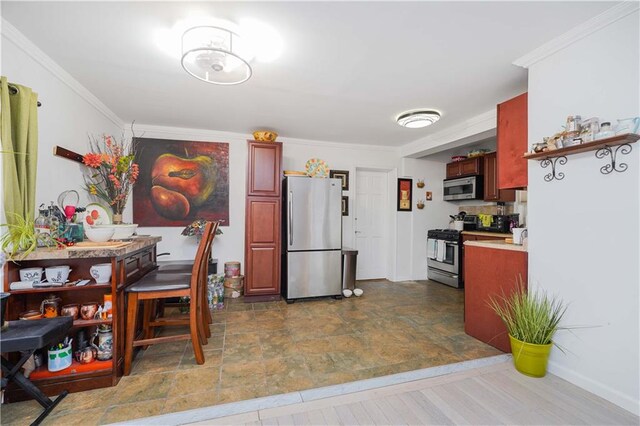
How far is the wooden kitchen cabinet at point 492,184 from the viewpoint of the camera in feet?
13.8

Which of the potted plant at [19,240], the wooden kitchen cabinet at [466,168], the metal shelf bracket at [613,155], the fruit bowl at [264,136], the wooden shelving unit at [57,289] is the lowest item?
the wooden shelving unit at [57,289]

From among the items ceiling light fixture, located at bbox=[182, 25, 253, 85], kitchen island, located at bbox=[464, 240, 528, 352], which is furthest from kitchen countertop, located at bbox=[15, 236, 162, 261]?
kitchen island, located at bbox=[464, 240, 528, 352]

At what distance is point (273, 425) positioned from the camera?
1479mm

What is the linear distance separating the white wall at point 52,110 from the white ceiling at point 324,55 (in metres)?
0.10

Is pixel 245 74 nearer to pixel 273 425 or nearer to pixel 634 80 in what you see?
pixel 273 425

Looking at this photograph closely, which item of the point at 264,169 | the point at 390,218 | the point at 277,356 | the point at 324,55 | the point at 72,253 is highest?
the point at 324,55

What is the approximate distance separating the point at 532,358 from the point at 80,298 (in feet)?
10.4

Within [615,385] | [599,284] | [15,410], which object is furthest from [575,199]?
[15,410]

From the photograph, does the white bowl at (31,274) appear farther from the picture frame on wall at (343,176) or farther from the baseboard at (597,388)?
the picture frame on wall at (343,176)

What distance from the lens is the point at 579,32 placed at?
69.2 inches

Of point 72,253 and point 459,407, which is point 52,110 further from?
point 459,407

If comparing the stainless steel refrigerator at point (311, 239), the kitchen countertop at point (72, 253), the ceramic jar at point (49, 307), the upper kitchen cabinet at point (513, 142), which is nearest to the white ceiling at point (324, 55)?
the upper kitchen cabinet at point (513, 142)

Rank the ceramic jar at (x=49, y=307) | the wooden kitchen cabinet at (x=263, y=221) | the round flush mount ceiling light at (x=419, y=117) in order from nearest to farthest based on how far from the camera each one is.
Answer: the ceramic jar at (x=49, y=307) < the round flush mount ceiling light at (x=419, y=117) < the wooden kitchen cabinet at (x=263, y=221)

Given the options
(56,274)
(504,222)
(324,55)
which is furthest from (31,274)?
(504,222)
